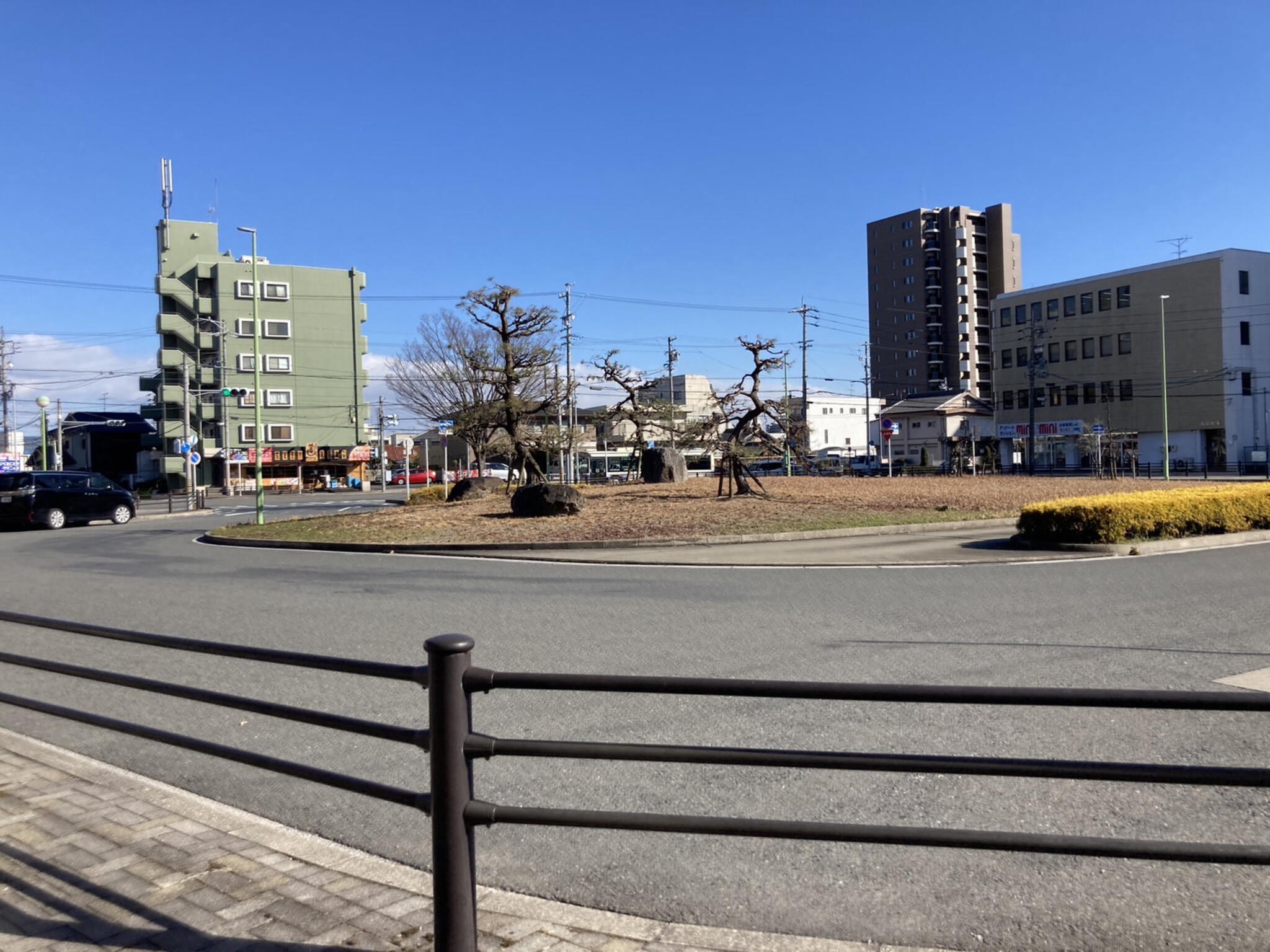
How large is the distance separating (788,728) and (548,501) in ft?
57.6

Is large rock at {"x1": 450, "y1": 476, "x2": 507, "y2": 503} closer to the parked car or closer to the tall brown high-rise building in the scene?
the parked car

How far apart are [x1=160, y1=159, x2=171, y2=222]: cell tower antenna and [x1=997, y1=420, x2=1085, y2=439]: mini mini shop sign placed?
65625mm

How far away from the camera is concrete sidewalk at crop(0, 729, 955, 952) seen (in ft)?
10.6

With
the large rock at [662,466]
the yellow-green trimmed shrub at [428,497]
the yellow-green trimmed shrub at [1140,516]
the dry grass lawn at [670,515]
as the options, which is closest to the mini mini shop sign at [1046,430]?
the dry grass lawn at [670,515]

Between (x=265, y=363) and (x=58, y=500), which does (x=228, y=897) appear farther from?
(x=265, y=363)

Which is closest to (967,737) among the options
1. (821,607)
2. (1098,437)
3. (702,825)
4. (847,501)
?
(702,825)

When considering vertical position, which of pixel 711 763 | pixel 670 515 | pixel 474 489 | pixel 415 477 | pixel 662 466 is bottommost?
Answer: pixel 670 515

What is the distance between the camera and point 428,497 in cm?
3422

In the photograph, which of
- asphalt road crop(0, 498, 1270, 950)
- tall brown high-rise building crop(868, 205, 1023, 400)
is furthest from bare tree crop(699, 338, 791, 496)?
tall brown high-rise building crop(868, 205, 1023, 400)

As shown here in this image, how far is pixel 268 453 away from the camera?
67.9 metres

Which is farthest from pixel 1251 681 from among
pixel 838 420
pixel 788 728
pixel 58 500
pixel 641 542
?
pixel 838 420

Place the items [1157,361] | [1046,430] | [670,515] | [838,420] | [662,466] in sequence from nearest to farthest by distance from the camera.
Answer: [670,515] < [662,466] < [1157,361] < [1046,430] < [838,420]

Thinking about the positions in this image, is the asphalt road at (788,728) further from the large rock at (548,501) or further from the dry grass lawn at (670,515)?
the large rock at (548,501)

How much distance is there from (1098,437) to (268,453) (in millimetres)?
51980
